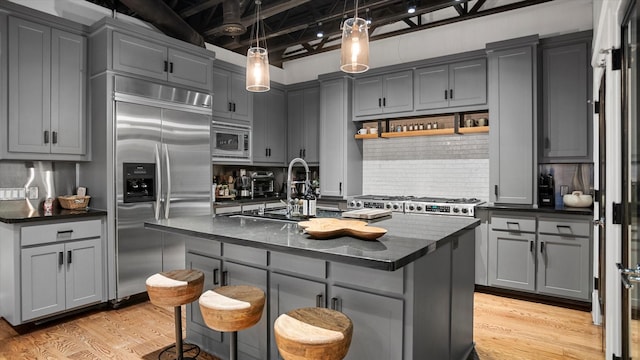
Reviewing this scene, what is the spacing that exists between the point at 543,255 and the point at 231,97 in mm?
4169

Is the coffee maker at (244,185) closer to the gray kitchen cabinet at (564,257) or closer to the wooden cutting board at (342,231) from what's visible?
the wooden cutting board at (342,231)

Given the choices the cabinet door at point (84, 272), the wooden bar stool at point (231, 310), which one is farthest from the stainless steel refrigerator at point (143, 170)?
the wooden bar stool at point (231, 310)

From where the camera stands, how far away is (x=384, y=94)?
16.8ft

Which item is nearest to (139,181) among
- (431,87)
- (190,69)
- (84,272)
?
(84,272)

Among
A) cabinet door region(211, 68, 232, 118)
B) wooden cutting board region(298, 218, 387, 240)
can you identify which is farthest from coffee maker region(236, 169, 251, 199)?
wooden cutting board region(298, 218, 387, 240)

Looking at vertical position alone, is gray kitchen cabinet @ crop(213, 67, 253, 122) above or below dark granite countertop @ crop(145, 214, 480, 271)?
above

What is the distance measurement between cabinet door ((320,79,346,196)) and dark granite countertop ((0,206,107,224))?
2.93 m

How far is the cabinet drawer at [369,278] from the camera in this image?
6.09 feet

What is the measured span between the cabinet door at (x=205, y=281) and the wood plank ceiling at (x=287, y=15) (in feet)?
8.90

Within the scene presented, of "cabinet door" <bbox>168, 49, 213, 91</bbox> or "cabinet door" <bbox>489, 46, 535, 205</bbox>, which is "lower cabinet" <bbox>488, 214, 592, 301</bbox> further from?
"cabinet door" <bbox>168, 49, 213, 91</bbox>

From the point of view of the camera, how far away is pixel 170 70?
411 cm

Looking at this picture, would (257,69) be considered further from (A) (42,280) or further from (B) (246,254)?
(A) (42,280)

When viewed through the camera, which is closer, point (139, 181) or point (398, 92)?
point (139, 181)

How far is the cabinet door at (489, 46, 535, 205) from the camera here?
4070mm
